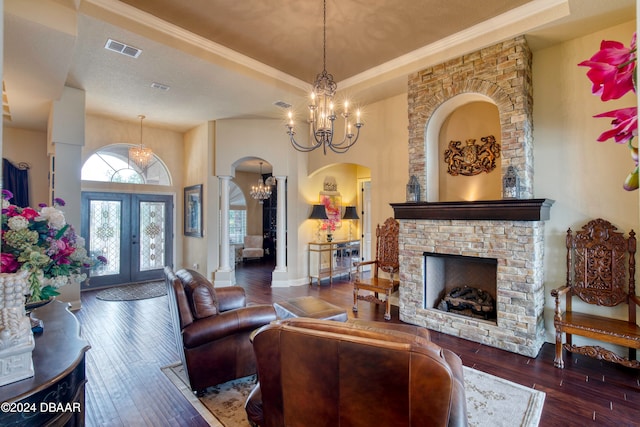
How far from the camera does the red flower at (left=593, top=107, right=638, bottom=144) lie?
0.57m

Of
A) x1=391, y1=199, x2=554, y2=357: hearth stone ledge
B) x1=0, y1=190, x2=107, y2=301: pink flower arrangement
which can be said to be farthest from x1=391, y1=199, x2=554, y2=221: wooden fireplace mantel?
x1=0, y1=190, x2=107, y2=301: pink flower arrangement

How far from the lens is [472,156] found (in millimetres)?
4445

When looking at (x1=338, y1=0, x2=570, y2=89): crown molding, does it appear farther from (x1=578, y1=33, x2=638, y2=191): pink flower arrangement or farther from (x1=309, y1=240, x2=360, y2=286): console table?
(x1=578, y1=33, x2=638, y2=191): pink flower arrangement

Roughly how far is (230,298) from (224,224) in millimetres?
3627

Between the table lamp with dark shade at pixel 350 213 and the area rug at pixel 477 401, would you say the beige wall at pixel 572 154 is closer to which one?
the area rug at pixel 477 401

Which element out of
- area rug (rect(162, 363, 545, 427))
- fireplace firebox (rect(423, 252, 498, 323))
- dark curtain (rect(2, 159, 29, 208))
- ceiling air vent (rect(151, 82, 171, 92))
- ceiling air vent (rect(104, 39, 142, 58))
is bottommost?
area rug (rect(162, 363, 545, 427))

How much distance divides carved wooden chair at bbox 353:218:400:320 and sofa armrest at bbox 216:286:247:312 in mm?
2075

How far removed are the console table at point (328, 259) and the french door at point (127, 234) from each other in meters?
3.57

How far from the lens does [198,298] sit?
8.82 feet

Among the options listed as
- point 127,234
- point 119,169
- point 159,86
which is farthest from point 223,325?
point 119,169

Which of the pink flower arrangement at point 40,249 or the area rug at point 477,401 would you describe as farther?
the area rug at point 477,401

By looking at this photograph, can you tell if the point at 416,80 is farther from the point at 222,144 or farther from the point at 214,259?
the point at 214,259

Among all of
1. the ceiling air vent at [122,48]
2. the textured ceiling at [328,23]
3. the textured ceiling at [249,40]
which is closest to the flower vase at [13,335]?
the textured ceiling at [249,40]

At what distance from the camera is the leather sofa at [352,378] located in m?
1.35
